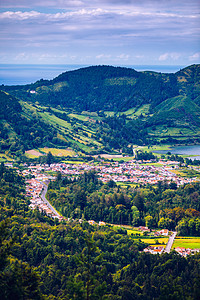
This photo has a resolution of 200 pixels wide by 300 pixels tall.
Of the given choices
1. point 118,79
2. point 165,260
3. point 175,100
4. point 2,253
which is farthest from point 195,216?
point 118,79

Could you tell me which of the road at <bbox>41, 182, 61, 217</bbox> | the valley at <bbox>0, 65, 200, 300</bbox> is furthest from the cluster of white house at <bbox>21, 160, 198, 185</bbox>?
the road at <bbox>41, 182, 61, 217</bbox>

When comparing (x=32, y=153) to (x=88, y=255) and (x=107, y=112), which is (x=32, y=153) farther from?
(x=88, y=255)

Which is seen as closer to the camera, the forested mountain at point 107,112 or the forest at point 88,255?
the forest at point 88,255

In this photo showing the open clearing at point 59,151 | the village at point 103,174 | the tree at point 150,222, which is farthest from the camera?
the open clearing at point 59,151

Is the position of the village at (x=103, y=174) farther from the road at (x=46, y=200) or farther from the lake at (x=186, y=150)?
the lake at (x=186, y=150)

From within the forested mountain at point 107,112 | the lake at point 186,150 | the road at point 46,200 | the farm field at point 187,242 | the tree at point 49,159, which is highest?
the forested mountain at point 107,112

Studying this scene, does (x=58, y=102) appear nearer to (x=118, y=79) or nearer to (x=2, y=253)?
(x=118, y=79)

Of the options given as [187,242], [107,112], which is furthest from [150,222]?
[107,112]

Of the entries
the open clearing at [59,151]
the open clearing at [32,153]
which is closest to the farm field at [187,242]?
the open clearing at [59,151]

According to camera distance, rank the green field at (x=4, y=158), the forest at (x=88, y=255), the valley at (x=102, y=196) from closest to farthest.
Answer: the forest at (x=88, y=255) < the valley at (x=102, y=196) < the green field at (x=4, y=158)
